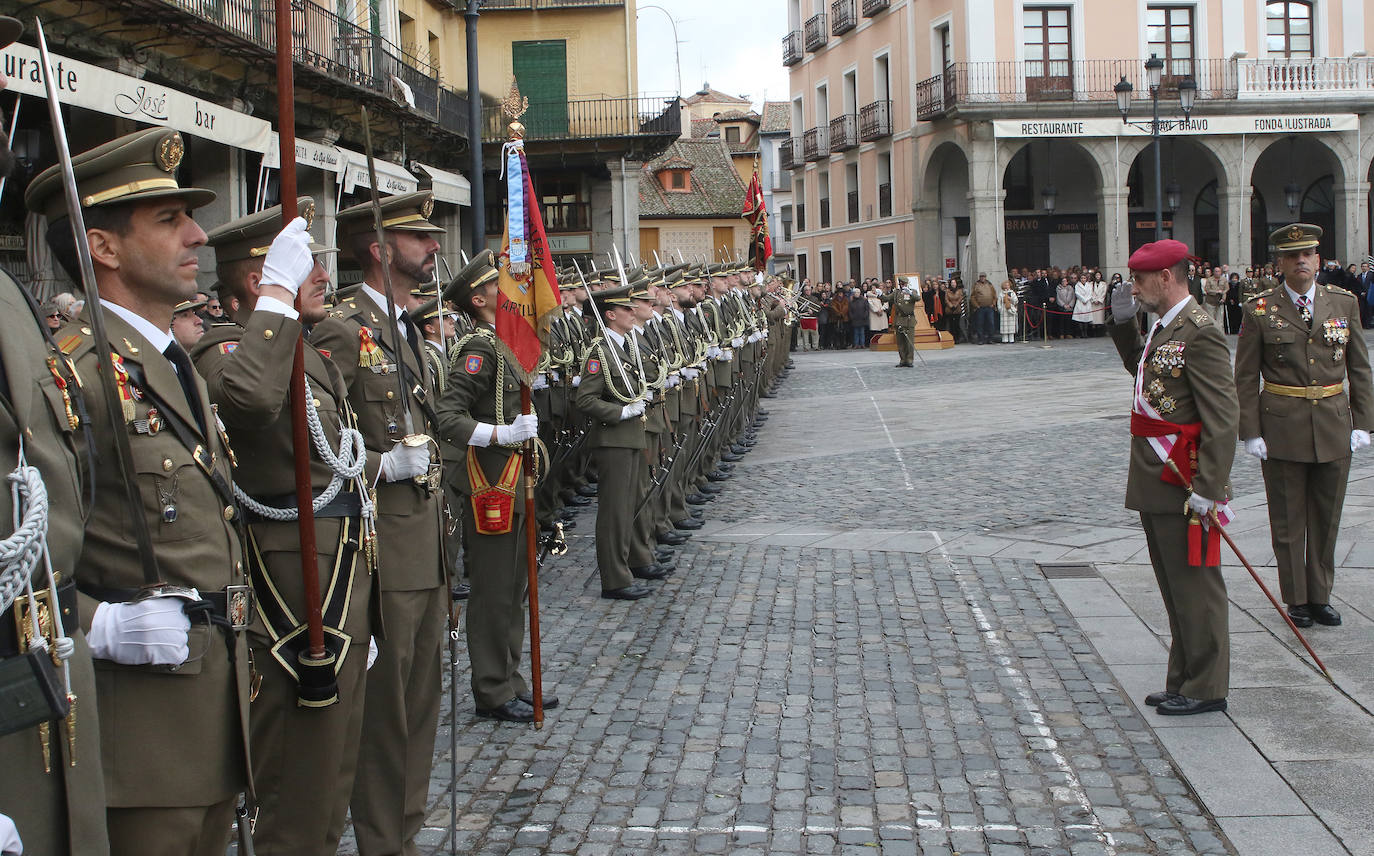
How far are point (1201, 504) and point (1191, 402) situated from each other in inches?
19.7

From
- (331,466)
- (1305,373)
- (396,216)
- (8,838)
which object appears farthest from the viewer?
(1305,373)

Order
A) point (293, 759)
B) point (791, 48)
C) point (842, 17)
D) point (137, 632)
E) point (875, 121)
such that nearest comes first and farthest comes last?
point (137, 632)
point (293, 759)
point (875, 121)
point (842, 17)
point (791, 48)

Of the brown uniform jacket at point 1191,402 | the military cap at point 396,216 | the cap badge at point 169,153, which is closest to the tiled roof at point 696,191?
the brown uniform jacket at point 1191,402

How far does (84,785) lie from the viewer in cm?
236

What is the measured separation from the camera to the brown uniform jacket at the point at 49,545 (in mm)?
2234

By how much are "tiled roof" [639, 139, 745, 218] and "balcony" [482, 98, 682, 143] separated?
21.8m

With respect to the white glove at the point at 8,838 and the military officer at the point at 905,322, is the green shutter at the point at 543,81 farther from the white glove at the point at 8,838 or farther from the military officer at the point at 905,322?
the white glove at the point at 8,838

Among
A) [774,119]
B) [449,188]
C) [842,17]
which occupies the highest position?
[774,119]

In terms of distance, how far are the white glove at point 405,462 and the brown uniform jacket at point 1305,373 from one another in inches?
190

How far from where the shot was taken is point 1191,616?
5723 millimetres

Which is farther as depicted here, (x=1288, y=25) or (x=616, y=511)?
(x=1288, y=25)

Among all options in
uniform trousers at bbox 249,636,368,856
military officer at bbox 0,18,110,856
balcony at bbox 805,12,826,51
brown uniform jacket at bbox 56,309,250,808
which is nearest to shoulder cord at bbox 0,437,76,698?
military officer at bbox 0,18,110,856

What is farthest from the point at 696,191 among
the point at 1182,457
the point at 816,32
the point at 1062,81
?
the point at 1182,457

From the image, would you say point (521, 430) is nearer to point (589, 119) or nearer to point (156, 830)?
point (156, 830)
